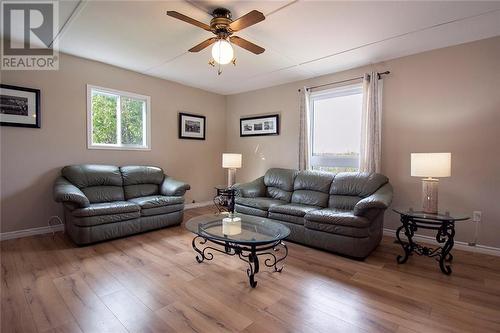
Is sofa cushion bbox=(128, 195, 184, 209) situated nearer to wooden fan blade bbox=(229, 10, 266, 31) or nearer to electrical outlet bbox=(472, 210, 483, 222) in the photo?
wooden fan blade bbox=(229, 10, 266, 31)

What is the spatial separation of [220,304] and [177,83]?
4229mm

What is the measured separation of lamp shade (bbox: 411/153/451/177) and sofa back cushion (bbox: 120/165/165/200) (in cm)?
383

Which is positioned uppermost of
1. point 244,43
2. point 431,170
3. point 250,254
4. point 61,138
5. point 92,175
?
point 244,43

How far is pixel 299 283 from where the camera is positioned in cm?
228

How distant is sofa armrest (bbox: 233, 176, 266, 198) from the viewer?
420 centimetres

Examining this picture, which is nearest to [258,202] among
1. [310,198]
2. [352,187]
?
[310,198]

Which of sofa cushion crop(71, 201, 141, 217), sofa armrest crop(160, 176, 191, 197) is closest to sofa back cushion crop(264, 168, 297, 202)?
sofa armrest crop(160, 176, 191, 197)

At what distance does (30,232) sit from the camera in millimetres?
3389

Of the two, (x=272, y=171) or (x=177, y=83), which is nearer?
(x=272, y=171)

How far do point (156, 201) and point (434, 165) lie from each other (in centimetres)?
358

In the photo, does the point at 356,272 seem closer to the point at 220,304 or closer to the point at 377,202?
the point at 377,202

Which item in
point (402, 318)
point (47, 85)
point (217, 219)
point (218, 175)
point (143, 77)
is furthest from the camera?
point (218, 175)

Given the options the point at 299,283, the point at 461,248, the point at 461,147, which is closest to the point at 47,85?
the point at 299,283

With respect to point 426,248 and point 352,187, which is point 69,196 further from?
point 426,248
